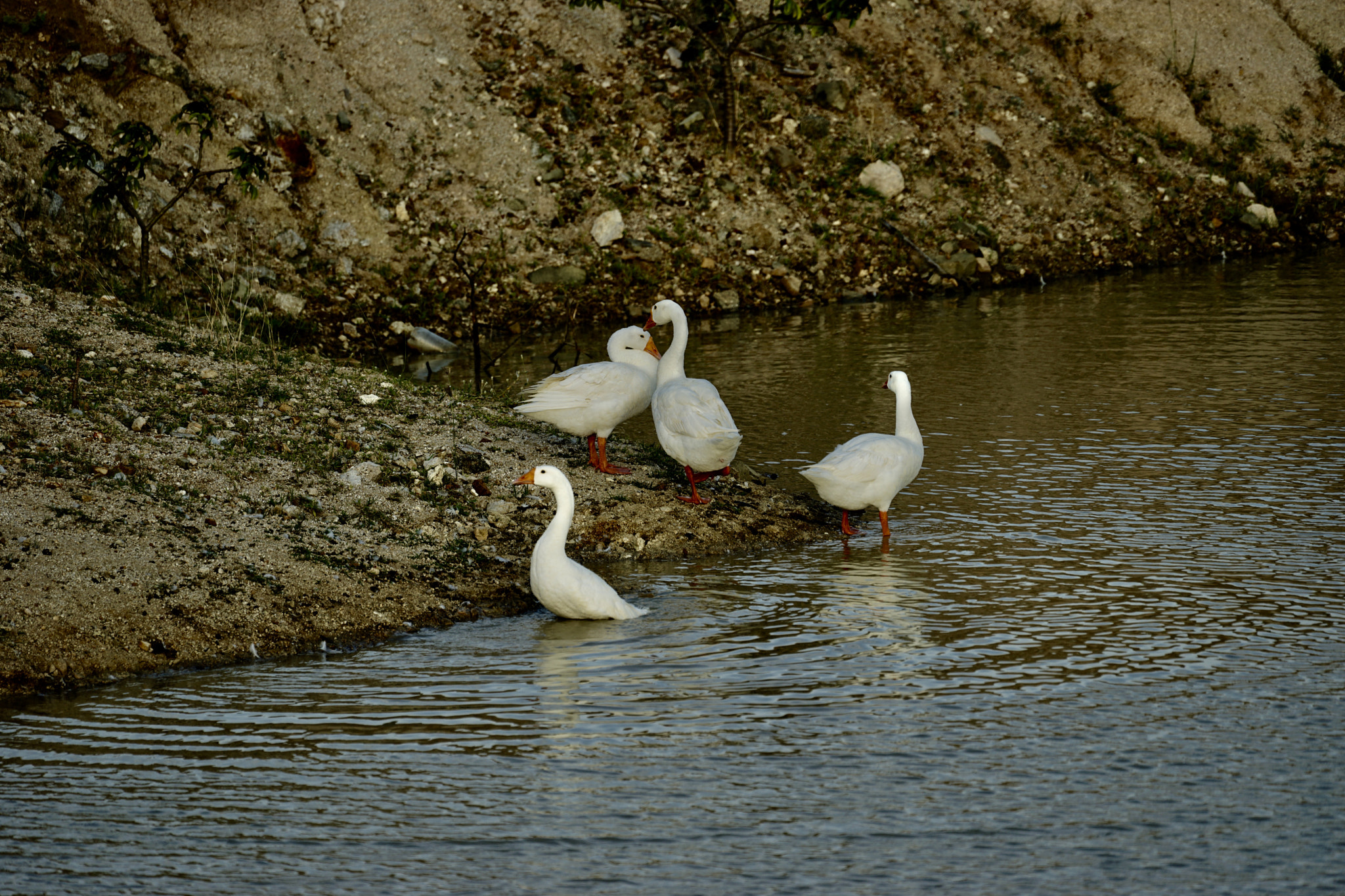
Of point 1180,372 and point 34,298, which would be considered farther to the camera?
point 1180,372

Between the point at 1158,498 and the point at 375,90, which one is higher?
the point at 375,90

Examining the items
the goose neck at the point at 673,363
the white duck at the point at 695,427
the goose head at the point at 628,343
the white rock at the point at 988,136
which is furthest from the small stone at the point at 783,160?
the white duck at the point at 695,427

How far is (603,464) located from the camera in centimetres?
1116

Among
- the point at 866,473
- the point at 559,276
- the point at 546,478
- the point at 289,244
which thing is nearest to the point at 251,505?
the point at 546,478

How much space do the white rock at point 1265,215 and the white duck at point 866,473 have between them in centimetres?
2096

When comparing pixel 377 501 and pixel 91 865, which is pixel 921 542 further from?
pixel 91 865

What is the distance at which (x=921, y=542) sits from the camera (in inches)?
398

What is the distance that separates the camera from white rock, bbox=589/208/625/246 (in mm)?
23625

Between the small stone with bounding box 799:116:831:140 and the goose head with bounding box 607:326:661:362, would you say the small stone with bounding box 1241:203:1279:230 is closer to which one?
the small stone with bounding box 799:116:831:140

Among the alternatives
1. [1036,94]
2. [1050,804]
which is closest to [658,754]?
[1050,804]

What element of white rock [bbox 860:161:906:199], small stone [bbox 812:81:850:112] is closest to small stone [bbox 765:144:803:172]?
white rock [bbox 860:161:906:199]

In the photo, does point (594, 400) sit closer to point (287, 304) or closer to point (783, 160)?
point (287, 304)

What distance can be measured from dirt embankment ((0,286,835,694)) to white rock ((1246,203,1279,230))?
20.6 metres

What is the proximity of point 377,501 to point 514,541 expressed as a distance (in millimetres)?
1052
